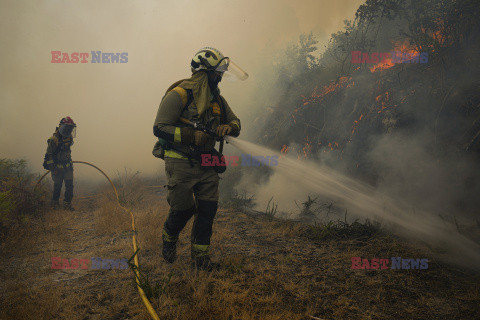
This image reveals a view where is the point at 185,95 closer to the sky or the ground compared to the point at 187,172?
closer to the sky

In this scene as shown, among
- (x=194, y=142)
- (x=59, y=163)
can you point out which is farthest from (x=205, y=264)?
(x=59, y=163)

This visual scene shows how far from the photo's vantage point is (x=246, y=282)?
2.76m

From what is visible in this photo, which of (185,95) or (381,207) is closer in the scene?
(185,95)

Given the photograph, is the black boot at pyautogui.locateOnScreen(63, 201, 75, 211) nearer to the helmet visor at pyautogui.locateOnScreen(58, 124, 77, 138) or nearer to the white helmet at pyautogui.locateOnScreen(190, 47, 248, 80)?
the helmet visor at pyautogui.locateOnScreen(58, 124, 77, 138)

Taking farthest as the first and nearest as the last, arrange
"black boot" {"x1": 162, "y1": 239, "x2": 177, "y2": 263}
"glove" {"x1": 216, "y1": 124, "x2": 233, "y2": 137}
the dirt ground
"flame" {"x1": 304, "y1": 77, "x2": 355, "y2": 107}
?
"flame" {"x1": 304, "y1": 77, "x2": 355, "y2": 107}
"black boot" {"x1": 162, "y1": 239, "x2": 177, "y2": 263}
"glove" {"x1": 216, "y1": 124, "x2": 233, "y2": 137}
the dirt ground

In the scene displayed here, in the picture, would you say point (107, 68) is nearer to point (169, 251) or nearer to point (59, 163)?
point (59, 163)

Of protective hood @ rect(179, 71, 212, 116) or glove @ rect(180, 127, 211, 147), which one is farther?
protective hood @ rect(179, 71, 212, 116)

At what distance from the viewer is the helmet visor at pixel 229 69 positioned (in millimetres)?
3021

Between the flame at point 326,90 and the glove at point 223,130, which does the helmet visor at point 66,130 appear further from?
the flame at point 326,90

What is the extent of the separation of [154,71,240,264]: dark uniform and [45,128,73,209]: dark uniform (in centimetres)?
560

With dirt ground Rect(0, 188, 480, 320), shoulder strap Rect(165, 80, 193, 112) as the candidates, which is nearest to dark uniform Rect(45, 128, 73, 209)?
dirt ground Rect(0, 188, 480, 320)

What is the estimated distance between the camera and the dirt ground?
225cm

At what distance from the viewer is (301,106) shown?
9.52m

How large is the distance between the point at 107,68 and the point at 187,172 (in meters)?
34.2
